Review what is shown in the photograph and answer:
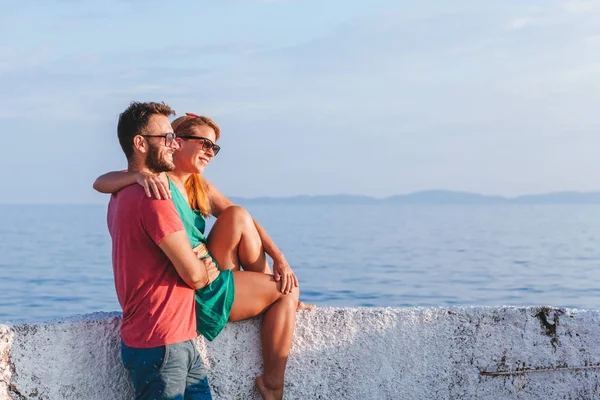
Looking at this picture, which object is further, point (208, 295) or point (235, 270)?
point (235, 270)

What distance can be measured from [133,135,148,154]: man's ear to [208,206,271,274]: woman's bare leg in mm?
517

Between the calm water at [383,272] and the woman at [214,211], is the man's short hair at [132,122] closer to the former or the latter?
the woman at [214,211]

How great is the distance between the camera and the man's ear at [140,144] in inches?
125

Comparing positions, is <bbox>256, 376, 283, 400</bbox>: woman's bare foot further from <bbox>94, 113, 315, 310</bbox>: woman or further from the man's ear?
the man's ear

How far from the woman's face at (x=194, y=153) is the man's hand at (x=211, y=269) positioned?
521 millimetres

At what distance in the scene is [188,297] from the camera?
3.20 metres

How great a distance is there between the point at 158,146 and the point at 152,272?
1.75ft

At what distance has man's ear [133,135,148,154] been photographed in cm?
317

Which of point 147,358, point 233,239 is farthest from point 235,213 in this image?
point 147,358

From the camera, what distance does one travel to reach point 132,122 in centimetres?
317

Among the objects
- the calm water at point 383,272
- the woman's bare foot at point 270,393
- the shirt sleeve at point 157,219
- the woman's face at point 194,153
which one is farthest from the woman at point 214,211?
the calm water at point 383,272

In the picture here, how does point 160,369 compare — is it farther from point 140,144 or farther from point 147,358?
point 140,144

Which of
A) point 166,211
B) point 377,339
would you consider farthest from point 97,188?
point 377,339

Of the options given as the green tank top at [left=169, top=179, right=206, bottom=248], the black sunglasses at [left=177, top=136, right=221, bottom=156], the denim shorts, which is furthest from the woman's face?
the denim shorts
